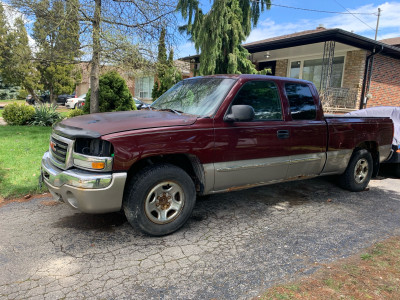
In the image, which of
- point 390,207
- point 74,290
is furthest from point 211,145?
point 390,207

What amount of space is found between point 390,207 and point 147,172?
150 inches

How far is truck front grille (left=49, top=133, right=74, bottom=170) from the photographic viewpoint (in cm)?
310

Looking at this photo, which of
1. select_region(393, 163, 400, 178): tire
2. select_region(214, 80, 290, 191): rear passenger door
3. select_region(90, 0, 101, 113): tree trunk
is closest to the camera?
select_region(214, 80, 290, 191): rear passenger door

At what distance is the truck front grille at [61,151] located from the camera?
3.10 meters

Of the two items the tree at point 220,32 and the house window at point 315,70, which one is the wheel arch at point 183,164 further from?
the house window at point 315,70

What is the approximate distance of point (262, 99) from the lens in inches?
160

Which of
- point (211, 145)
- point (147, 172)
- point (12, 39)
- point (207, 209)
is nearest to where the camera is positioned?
point (147, 172)

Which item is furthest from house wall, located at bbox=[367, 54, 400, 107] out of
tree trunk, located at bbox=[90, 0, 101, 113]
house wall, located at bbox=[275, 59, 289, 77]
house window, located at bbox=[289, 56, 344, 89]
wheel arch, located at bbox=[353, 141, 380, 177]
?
tree trunk, located at bbox=[90, 0, 101, 113]

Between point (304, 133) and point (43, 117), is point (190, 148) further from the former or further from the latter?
point (43, 117)

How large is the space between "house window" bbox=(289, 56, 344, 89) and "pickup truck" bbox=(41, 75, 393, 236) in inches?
410

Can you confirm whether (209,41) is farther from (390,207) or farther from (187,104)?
(390,207)

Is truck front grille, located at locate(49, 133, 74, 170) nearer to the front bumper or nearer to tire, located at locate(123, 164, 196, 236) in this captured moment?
the front bumper

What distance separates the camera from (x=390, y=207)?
468 centimetres

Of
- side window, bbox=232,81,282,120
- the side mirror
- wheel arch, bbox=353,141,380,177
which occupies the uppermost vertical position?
side window, bbox=232,81,282,120
